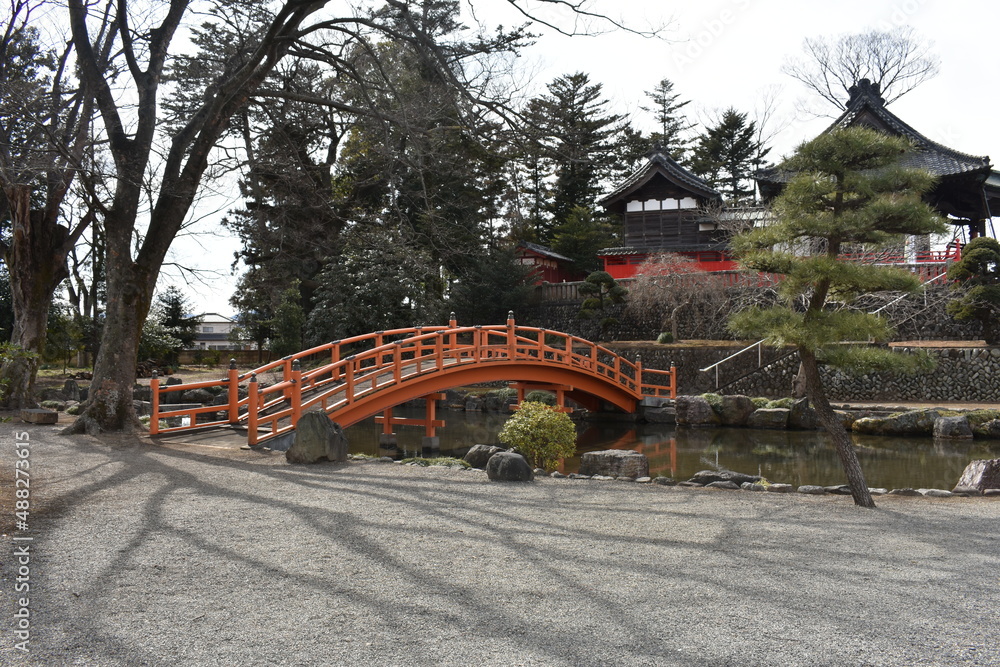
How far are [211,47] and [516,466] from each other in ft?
27.7

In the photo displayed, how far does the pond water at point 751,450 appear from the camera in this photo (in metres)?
11.0

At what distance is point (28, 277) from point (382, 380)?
6.50m

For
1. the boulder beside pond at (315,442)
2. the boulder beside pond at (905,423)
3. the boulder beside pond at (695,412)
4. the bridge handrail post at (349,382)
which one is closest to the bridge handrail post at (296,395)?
the bridge handrail post at (349,382)

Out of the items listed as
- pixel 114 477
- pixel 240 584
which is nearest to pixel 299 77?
pixel 114 477

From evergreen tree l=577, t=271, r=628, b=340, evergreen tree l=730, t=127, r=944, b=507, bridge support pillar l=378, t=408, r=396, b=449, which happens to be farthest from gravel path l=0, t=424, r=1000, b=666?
evergreen tree l=577, t=271, r=628, b=340

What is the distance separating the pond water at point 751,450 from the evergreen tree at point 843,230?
4.42 m

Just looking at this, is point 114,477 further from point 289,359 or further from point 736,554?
point 736,554

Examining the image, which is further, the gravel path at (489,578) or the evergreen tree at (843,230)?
the evergreen tree at (843,230)

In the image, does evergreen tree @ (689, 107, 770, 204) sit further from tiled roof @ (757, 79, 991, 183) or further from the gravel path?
the gravel path

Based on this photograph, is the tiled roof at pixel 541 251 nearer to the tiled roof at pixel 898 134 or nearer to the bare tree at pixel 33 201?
the tiled roof at pixel 898 134

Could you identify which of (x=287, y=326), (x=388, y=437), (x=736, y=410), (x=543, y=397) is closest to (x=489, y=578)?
(x=388, y=437)

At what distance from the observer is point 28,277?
12453 millimetres

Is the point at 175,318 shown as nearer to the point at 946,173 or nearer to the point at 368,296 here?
the point at 368,296

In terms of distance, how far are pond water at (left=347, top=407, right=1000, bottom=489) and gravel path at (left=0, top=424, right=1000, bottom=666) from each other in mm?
4642
